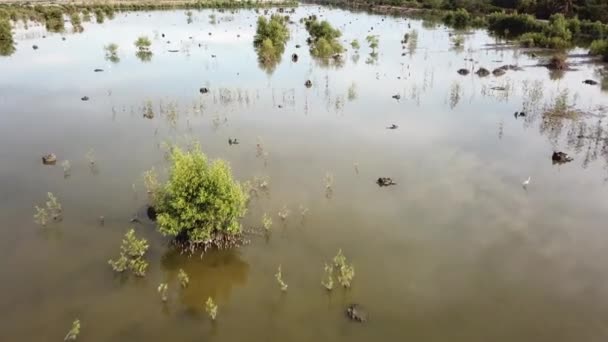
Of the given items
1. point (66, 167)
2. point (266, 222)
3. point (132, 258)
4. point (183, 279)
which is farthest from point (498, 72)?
point (132, 258)

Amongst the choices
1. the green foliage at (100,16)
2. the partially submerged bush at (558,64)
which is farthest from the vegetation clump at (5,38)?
the partially submerged bush at (558,64)

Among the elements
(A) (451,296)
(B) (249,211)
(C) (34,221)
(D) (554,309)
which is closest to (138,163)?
(C) (34,221)

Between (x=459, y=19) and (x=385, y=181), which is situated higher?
(x=459, y=19)

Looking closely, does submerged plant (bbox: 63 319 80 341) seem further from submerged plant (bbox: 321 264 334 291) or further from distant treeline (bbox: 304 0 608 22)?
distant treeline (bbox: 304 0 608 22)

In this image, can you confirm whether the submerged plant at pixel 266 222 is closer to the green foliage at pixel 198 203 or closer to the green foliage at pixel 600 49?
the green foliage at pixel 198 203

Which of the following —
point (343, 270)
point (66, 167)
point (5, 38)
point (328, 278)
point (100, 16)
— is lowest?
point (328, 278)

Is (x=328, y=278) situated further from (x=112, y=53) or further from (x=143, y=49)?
(x=143, y=49)

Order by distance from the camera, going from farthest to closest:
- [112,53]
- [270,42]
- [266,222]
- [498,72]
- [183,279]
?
1. [112,53]
2. [270,42]
3. [498,72]
4. [266,222]
5. [183,279]
